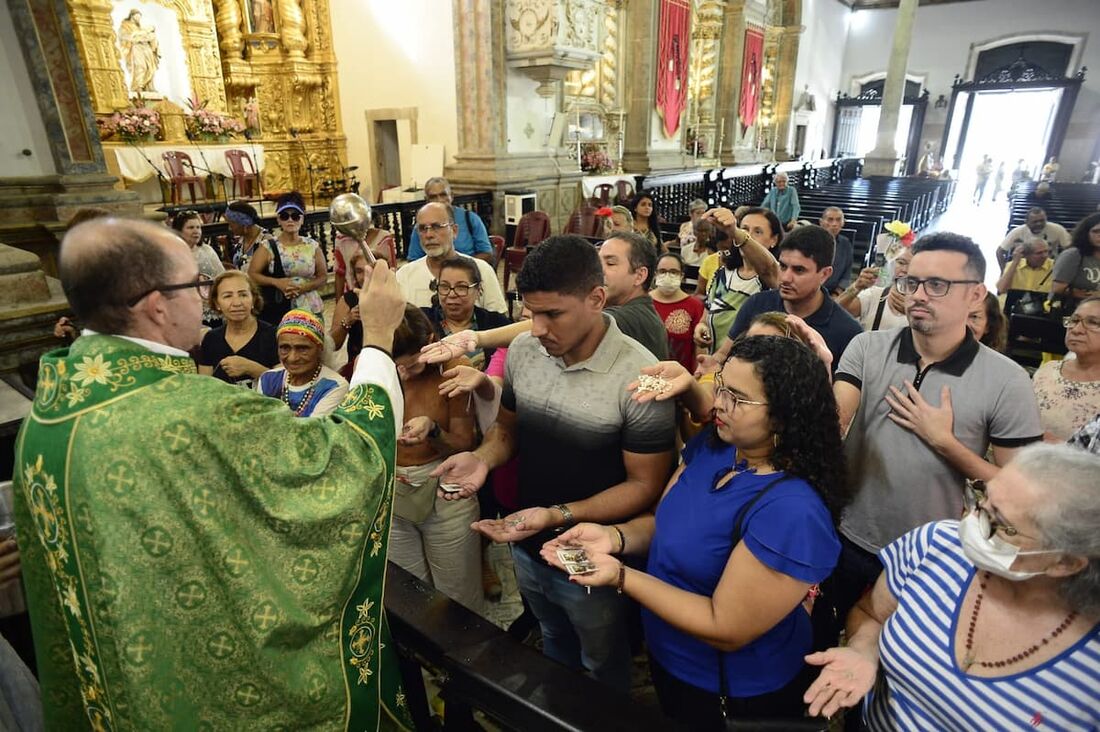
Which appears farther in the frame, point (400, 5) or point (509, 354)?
point (400, 5)

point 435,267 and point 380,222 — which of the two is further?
point 380,222

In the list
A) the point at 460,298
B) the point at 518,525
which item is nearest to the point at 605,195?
the point at 460,298

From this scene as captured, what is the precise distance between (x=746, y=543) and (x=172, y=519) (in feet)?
4.07

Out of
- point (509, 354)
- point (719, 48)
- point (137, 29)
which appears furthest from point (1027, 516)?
point (719, 48)

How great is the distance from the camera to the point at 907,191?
15.1 metres

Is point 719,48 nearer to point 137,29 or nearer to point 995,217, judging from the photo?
point 995,217

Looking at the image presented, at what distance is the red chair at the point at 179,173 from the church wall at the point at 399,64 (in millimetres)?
3114

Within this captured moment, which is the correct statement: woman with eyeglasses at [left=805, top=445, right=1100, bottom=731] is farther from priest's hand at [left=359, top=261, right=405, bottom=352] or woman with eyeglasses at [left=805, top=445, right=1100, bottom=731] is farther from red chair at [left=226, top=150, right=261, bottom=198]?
red chair at [left=226, top=150, right=261, bottom=198]

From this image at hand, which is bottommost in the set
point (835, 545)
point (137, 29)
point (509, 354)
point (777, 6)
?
point (835, 545)

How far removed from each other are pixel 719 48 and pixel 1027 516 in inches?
769

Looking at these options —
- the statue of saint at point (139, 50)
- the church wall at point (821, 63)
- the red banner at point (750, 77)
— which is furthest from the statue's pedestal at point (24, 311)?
the church wall at point (821, 63)

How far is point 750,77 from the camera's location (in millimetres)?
18891

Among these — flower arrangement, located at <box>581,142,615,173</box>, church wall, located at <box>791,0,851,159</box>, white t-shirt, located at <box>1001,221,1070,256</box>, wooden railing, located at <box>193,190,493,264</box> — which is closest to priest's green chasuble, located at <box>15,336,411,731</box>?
wooden railing, located at <box>193,190,493,264</box>

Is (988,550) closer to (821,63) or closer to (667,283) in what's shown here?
(667,283)
